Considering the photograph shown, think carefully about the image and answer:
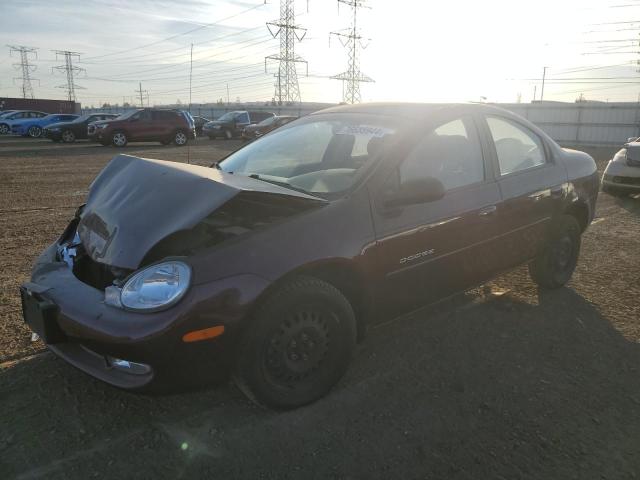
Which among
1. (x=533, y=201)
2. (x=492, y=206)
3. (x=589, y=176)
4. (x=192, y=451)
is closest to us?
(x=192, y=451)

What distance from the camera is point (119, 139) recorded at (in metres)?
21.4

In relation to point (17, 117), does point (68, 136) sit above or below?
below

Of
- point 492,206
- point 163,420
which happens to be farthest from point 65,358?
point 492,206

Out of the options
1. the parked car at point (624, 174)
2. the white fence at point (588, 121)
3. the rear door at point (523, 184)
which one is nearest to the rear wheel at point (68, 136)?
the parked car at point (624, 174)

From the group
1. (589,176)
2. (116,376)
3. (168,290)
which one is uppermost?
(589,176)

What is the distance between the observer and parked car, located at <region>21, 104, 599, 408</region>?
7.45 feet

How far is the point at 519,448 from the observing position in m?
2.43

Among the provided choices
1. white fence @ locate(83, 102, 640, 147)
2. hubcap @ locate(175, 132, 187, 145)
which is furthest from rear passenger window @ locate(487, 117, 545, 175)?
white fence @ locate(83, 102, 640, 147)

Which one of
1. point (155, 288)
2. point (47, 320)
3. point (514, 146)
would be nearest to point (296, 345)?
point (155, 288)

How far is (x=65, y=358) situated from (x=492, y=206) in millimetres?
2734

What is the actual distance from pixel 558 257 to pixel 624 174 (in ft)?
17.8

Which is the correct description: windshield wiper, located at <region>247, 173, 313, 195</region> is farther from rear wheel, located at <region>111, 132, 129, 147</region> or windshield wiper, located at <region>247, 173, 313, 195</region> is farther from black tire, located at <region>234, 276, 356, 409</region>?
rear wheel, located at <region>111, 132, 129, 147</region>

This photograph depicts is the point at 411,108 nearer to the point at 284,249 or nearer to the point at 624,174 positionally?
the point at 284,249

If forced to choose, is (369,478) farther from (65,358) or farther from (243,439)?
(65,358)
